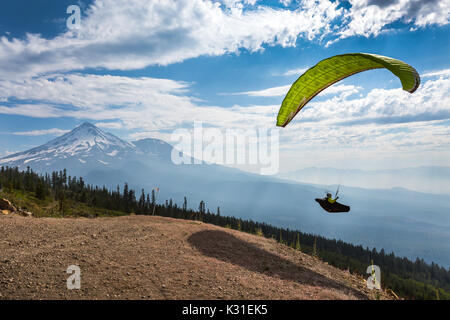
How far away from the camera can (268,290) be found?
746cm

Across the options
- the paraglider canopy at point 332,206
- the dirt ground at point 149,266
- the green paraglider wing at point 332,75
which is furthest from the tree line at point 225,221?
the paraglider canopy at point 332,206

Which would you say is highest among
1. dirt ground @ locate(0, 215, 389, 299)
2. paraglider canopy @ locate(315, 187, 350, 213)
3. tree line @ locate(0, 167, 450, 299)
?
paraglider canopy @ locate(315, 187, 350, 213)

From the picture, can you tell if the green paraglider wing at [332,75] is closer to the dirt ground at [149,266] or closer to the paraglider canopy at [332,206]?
the paraglider canopy at [332,206]

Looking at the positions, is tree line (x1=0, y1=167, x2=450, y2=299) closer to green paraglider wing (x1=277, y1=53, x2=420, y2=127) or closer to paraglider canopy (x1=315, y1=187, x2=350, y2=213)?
green paraglider wing (x1=277, y1=53, x2=420, y2=127)

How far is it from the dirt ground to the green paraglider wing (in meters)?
6.59

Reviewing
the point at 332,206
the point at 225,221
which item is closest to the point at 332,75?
the point at 332,206

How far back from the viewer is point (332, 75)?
967 centimetres

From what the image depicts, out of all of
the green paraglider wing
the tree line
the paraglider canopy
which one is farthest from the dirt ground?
the tree line

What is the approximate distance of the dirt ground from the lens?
697 centimetres

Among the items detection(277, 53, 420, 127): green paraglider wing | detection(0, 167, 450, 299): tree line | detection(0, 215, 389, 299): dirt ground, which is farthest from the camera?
detection(0, 167, 450, 299): tree line

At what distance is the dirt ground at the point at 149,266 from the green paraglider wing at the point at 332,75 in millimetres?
6591
